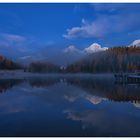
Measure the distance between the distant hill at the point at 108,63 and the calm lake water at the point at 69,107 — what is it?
0.09 m

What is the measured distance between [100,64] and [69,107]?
1.72 ft

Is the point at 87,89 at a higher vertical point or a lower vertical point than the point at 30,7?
lower

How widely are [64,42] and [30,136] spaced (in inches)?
35.8

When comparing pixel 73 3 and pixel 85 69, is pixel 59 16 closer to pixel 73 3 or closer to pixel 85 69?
pixel 73 3

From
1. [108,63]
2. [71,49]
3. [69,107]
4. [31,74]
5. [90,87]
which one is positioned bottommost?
[69,107]

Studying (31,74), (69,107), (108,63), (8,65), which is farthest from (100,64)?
(8,65)

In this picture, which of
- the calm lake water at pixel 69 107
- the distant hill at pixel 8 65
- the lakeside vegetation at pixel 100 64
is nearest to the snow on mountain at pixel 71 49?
the lakeside vegetation at pixel 100 64

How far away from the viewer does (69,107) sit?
271cm

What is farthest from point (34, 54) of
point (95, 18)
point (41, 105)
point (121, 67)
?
point (121, 67)

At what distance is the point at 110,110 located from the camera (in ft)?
8.96

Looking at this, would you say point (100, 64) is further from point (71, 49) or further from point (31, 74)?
point (31, 74)

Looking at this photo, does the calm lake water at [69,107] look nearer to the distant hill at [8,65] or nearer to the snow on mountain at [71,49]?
the distant hill at [8,65]

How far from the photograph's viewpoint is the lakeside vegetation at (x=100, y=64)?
283cm

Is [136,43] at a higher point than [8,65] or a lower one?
higher
